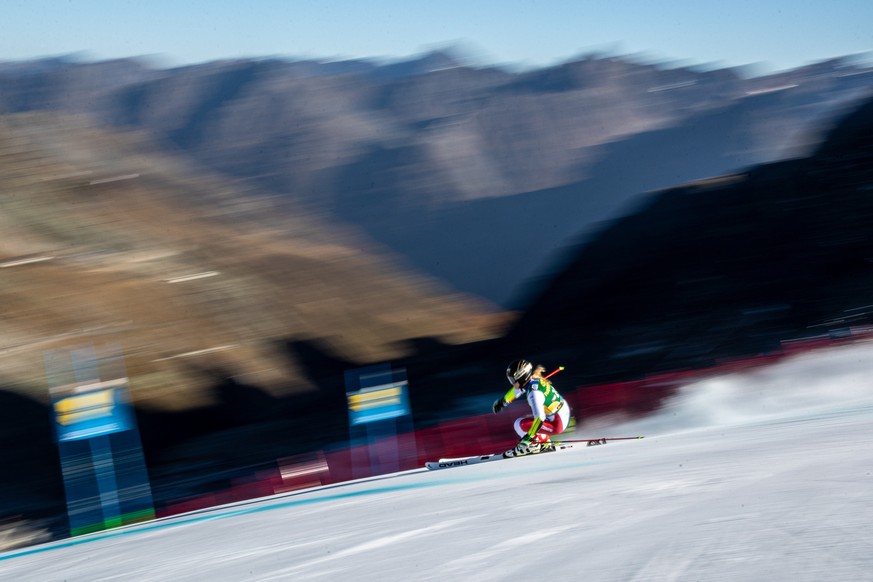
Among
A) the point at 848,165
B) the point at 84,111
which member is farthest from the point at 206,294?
the point at 84,111

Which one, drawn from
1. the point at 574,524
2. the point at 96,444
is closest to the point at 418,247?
the point at 96,444

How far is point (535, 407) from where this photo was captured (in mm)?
8758

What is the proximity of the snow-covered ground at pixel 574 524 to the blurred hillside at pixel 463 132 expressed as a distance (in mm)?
22567

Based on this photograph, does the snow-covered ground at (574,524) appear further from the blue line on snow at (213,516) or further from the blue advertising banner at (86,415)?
the blue advertising banner at (86,415)

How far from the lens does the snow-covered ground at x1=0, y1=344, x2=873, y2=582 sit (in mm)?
3172

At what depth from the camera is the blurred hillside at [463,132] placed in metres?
41.5

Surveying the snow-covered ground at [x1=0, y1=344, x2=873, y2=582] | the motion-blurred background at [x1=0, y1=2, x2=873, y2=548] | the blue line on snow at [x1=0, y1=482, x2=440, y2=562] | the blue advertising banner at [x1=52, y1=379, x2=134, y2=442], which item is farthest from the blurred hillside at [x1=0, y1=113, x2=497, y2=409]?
the snow-covered ground at [x1=0, y1=344, x2=873, y2=582]

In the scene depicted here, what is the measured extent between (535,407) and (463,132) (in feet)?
160

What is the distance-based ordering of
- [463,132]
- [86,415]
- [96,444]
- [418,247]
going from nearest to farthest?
[86,415] < [96,444] < [418,247] < [463,132]

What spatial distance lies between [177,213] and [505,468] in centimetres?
3808

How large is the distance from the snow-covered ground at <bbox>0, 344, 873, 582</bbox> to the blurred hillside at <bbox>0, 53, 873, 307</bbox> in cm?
2257

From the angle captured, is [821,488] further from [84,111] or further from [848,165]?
[84,111]

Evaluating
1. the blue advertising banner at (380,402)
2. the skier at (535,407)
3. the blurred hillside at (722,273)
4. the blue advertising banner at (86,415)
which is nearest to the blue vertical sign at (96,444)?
the blue advertising banner at (86,415)

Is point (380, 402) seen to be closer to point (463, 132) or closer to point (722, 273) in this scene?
point (722, 273)
